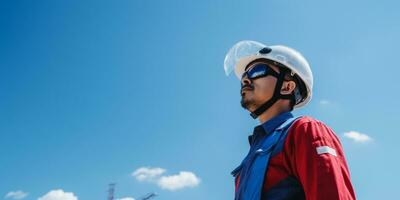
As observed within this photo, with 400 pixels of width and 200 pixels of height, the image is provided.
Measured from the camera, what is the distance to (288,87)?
14.0 ft

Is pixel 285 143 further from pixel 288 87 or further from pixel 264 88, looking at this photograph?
pixel 288 87

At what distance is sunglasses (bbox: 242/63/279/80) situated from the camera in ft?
13.9

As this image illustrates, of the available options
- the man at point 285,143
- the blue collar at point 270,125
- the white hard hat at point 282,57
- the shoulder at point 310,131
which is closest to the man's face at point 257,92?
the man at point 285,143

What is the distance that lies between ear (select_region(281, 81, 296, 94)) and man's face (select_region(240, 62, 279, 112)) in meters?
0.12

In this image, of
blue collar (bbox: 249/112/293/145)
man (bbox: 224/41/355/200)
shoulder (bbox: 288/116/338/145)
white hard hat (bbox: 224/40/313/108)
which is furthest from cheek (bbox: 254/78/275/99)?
shoulder (bbox: 288/116/338/145)

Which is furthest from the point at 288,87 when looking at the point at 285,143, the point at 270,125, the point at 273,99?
the point at 285,143

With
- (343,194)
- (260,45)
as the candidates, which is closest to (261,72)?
(260,45)

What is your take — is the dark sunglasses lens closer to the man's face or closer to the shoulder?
the man's face

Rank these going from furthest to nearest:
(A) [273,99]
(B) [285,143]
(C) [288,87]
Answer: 1. (C) [288,87]
2. (A) [273,99]
3. (B) [285,143]

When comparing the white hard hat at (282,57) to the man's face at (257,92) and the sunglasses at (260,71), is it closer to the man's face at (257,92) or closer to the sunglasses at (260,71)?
the sunglasses at (260,71)

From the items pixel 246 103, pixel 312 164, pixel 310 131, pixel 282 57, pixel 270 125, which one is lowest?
pixel 312 164

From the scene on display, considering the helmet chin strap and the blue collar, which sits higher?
the helmet chin strap

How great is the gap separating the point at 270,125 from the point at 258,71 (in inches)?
28.4

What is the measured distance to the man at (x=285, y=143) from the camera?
2787mm
